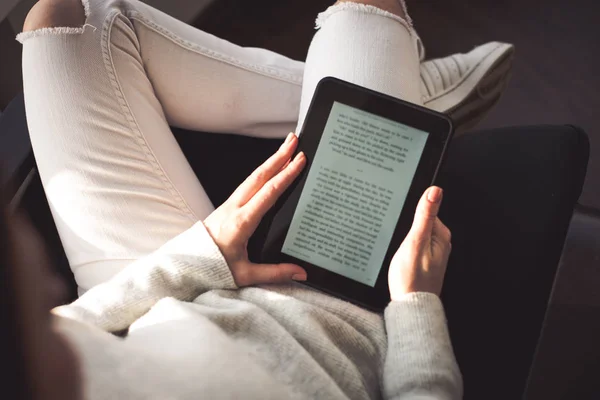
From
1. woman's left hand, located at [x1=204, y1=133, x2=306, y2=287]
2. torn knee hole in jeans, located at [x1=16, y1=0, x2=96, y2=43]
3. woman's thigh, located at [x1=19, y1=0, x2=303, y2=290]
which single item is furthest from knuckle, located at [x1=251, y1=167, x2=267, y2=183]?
torn knee hole in jeans, located at [x1=16, y1=0, x2=96, y2=43]

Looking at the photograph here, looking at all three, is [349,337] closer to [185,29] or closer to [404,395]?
[404,395]

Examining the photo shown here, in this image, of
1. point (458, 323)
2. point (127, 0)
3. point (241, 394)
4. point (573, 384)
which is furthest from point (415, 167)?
point (573, 384)

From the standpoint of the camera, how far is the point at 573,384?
0.92 metres

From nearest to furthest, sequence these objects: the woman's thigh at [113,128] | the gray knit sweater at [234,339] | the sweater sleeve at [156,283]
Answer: the gray knit sweater at [234,339]
the sweater sleeve at [156,283]
the woman's thigh at [113,128]

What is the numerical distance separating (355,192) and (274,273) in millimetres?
125

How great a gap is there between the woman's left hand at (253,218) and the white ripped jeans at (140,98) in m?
0.09

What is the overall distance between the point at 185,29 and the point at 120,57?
0.11m

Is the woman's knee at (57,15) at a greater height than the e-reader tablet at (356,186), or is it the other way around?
the woman's knee at (57,15)

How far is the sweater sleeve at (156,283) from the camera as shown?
511 mm

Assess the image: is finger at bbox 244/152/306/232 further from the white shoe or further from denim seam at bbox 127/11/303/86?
the white shoe

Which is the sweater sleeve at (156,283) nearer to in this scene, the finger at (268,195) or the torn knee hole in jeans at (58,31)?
the finger at (268,195)

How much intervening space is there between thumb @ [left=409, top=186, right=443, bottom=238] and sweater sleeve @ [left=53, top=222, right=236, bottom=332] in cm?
20

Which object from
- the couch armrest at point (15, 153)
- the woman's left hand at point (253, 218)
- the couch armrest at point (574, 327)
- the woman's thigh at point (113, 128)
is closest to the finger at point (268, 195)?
the woman's left hand at point (253, 218)

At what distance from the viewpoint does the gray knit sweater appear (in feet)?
1.32
